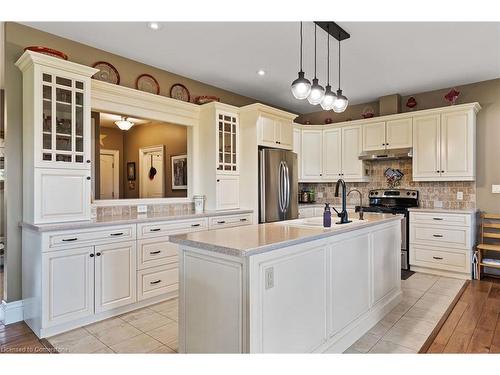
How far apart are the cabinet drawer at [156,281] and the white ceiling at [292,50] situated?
237cm

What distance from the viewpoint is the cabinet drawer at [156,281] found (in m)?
3.16

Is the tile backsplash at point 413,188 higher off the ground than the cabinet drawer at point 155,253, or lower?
higher

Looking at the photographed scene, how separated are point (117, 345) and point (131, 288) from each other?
707mm

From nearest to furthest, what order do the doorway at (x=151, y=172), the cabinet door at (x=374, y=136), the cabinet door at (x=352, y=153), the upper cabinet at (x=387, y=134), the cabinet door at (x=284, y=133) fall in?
the doorway at (x=151, y=172)
the cabinet door at (x=284, y=133)
the upper cabinet at (x=387, y=134)
the cabinet door at (x=374, y=136)
the cabinet door at (x=352, y=153)

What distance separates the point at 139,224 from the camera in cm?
312

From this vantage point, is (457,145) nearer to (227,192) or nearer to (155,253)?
(227,192)

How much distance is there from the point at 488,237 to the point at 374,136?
2.11 meters

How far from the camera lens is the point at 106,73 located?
343 centimetres

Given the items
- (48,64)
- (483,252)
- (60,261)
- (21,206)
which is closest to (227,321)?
(60,261)

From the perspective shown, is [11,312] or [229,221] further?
[229,221]

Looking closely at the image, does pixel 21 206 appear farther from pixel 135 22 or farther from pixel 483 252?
pixel 483 252

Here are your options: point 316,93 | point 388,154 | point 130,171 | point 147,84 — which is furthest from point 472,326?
point 147,84

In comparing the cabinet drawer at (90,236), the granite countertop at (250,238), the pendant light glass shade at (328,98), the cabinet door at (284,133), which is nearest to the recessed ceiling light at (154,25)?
the pendant light glass shade at (328,98)

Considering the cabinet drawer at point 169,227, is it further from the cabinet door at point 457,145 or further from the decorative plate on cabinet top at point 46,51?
the cabinet door at point 457,145
